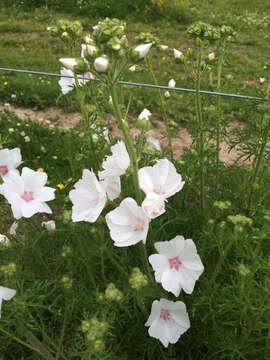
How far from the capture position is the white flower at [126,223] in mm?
1491

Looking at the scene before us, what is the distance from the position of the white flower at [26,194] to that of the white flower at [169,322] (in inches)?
28.1

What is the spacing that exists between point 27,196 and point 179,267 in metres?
0.83

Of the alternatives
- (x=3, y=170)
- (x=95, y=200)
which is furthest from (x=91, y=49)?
(x=3, y=170)

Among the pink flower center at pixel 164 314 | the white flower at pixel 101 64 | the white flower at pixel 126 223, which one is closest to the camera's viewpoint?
the white flower at pixel 101 64

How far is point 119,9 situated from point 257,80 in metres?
4.11

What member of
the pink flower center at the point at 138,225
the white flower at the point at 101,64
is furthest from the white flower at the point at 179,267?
the white flower at the point at 101,64

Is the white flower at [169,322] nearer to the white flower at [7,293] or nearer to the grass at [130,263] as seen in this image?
the grass at [130,263]

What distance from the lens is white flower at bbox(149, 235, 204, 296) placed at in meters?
1.56

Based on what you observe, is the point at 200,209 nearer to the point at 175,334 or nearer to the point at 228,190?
the point at 228,190

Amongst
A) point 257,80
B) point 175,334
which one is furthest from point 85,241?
point 257,80

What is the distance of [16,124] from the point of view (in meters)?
4.33

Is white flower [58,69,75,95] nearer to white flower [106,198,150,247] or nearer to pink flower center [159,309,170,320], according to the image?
white flower [106,198,150,247]

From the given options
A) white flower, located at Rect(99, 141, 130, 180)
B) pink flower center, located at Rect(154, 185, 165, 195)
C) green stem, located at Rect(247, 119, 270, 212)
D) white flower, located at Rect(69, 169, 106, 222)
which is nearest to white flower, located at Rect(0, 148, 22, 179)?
white flower, located at Rect(69, 169, 106, 222)

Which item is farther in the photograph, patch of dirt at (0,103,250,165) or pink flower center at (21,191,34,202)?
patch of dirt at (0,103,250,165)
